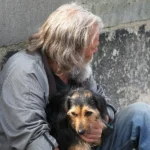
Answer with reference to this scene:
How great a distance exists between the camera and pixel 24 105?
278 centimetres

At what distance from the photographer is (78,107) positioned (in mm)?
2982

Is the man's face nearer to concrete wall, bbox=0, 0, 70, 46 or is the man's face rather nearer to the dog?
the dog

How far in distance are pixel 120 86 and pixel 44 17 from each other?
139 centimetres

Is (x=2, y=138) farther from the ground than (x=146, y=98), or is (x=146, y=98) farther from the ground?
(x=2, y=138)

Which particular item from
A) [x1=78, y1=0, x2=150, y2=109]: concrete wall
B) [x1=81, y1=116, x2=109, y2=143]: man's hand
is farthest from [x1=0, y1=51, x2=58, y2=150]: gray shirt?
[x1=78, y1=0, x2=150, y2=109]: concrete wall

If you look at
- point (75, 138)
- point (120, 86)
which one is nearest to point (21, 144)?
point (75, 138)

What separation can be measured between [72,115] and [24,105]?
38 cm

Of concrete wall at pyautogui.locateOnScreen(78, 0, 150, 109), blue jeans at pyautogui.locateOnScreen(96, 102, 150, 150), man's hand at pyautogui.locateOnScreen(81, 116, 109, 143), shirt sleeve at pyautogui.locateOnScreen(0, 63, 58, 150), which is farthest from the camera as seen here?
concrete wall at pyautogui.locateOnScreen(78, 0, 150, 109)

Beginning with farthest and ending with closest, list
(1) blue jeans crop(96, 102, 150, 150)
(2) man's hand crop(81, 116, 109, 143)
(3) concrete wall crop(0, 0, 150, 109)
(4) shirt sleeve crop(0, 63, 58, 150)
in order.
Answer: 1. (3) concrete wall crop(0, 0, 150, 109)
2. (1) blue jeans crop(96, 102, 150, 150)
3. (2) man's hand crop(81, 116, 109, 143)
4. (4) shirt sleeve crop(0, 63, 58, 150)

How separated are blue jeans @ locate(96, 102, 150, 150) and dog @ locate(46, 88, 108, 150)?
0.71 feet

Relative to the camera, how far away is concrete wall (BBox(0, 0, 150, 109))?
13.9ft

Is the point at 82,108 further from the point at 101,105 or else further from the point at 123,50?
the point at 123,50

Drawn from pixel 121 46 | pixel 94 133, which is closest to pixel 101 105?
pixel 94 133

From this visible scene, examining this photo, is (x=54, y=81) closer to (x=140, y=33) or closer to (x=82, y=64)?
(x=82, y=64)
